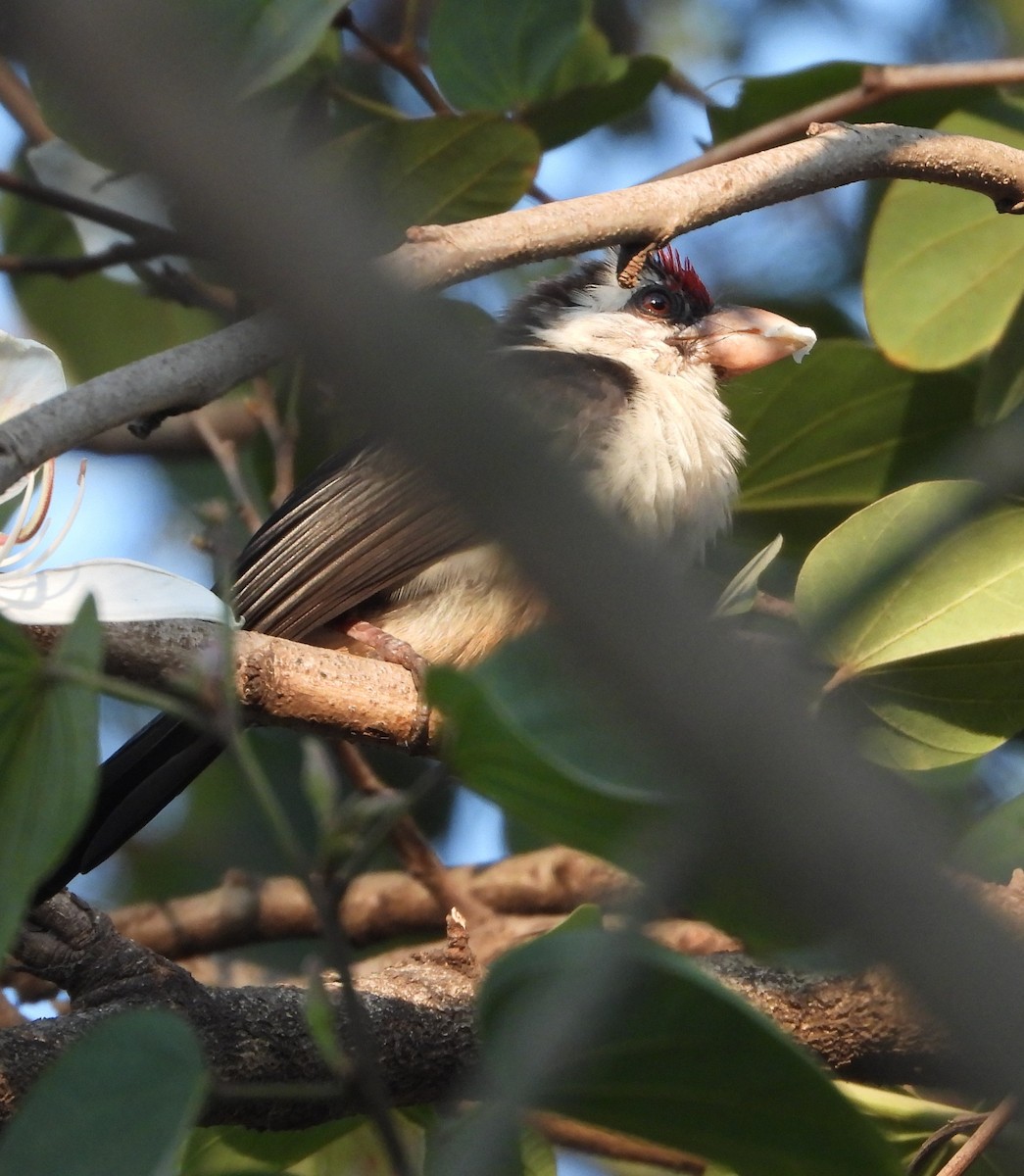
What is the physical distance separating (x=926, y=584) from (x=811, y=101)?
4.48 feet

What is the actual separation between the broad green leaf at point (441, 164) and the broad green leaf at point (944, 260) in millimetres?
727

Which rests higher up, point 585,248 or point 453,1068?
point 585,248

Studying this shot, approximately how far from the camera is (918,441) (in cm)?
302

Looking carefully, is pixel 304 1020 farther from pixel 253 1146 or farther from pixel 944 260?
pixel 944 260

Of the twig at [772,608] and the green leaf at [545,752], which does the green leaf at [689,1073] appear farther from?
the twig at [772,608]

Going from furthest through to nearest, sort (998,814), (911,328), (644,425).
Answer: (644,425)
(911,328)
(998,814)

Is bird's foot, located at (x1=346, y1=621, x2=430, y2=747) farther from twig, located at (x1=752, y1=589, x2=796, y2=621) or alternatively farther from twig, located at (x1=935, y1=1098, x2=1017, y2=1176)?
twig, located at (x1=935, y1=1098, x2=1017, y2=1176)

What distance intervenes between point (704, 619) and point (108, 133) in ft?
1.12

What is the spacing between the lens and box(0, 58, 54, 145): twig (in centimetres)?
357

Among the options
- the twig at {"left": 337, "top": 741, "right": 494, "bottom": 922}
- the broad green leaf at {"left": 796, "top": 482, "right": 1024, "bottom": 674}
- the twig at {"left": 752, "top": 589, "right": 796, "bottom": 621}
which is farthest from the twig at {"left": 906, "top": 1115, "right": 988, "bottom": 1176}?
the twig at {"left": 337, "top": 741, "right": 494, "bottom": 922}

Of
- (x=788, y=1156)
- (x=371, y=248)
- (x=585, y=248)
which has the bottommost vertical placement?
(x=788, y=1156)

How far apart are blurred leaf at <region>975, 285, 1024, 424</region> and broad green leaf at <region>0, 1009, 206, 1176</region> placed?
2027 millimetres

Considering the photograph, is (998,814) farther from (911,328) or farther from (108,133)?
(108,133)

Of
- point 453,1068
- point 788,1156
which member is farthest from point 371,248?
point 453,1068
